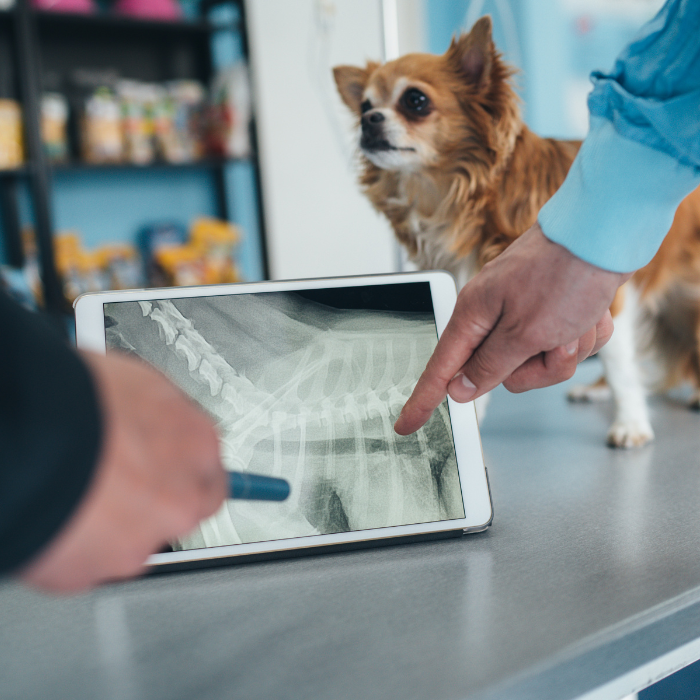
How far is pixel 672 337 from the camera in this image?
1.00 meters

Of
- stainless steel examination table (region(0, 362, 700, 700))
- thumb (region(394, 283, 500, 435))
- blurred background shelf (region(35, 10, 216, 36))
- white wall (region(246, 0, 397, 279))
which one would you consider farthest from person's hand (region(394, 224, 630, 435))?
blurred background shelf (region(35, 10, 216, 36))

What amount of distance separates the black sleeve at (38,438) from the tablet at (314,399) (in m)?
0.27

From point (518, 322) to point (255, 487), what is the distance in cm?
21

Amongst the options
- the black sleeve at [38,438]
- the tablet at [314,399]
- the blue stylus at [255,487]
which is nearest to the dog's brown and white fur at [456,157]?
the tablet at [314,399]

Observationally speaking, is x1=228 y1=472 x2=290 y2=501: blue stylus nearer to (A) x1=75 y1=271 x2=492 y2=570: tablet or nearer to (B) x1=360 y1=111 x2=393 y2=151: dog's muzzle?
(A) x1=75 y1=271 x2=492 y2=570: tablet

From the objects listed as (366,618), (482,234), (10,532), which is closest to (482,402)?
(482,234)

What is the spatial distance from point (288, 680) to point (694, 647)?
258 mm

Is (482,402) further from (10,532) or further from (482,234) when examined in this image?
(10,532)

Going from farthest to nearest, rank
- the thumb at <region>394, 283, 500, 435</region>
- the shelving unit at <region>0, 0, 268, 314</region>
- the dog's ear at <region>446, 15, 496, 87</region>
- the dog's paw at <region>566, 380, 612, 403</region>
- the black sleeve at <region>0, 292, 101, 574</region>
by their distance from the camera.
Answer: the shelving unit at <region>0, 0, 268, 314</region> < the dog's paw at <region>566, 380, 612, 403</region> < the dog's ear at <region>446, 15, 496, 87</region> < the thumb at <region>394, 283, 500, 435</region> < the black sleeve at <region>0, 292, 101, 574</region>

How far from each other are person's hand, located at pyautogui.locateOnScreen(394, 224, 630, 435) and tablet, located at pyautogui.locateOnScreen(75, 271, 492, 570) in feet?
0.15

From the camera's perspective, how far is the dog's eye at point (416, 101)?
720 mm

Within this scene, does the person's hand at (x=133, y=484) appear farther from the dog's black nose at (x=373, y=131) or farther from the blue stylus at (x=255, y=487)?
the dog's black nose at (x=373, y=131)

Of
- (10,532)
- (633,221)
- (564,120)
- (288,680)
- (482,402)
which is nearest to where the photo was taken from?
(10,532)

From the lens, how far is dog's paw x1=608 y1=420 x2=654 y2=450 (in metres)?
0.77
